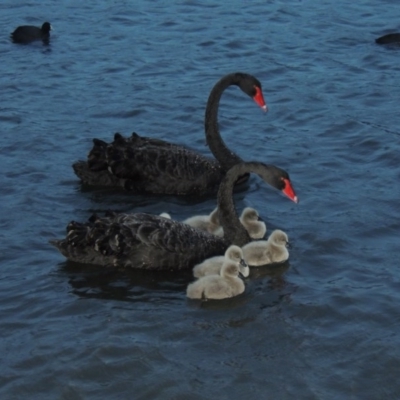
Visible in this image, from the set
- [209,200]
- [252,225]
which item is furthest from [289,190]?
[209,200]

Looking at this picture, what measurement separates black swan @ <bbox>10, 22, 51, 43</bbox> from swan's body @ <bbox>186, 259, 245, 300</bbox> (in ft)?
23.5

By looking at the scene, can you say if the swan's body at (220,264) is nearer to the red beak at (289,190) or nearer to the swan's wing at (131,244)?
the swan's wing at (131,244)

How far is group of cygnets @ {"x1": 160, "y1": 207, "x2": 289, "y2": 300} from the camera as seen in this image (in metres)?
7.93

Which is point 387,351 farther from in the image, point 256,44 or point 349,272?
point 256,44

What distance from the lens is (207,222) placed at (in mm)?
9125

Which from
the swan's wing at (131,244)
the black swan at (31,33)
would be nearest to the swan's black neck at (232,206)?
the swan's wing at (131,244)

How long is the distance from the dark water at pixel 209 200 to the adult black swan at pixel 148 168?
0.15 metres

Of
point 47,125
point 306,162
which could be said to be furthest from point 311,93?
point 47,125

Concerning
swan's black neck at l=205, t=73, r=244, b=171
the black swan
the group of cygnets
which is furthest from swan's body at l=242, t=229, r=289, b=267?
the black swan

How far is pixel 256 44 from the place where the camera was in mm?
14281

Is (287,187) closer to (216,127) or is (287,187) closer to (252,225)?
(252,225)

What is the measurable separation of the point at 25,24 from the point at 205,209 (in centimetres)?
666

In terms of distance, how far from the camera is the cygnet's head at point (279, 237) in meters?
8.43

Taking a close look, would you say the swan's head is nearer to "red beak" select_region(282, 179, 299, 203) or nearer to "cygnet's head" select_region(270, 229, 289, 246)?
"red beak" select_region(282, 179, 299, 203)
